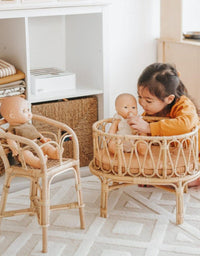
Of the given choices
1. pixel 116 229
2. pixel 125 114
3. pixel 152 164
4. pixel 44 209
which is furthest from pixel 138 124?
pixel 44 209

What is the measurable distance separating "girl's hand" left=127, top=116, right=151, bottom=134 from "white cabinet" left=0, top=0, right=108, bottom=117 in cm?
57

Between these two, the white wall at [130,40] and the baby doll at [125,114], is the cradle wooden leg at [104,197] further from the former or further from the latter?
the white wall at [130,40]

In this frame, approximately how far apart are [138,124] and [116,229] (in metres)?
0.49

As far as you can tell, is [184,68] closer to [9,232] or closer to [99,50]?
[99,50]

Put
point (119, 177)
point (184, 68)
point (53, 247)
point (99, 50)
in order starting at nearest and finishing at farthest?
1. point (53, 247)
2. point (119, 177)
3. point (99, 50)
4. point (184, 68)

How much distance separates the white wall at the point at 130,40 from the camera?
3.03 metres

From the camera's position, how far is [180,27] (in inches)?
119

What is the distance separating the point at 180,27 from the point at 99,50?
568 millimetres

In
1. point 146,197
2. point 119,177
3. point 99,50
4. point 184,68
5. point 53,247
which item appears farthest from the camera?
point 184,68

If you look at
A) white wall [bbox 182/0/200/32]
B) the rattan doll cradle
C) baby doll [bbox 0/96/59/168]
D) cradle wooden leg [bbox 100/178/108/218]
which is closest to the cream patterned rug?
cradle wooden leg [bbox 100/178/108/218]

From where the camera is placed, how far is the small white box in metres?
2.74

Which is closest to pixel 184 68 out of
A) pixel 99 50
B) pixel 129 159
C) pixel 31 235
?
pixel 99 50

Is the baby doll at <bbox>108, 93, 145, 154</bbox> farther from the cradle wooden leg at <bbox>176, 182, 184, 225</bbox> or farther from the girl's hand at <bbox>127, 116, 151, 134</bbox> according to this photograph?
the cradle wooden leg at <bbox>176, 182, 184, 225</bbox>

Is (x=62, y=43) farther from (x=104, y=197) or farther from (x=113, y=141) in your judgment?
(x=104, y=197)
